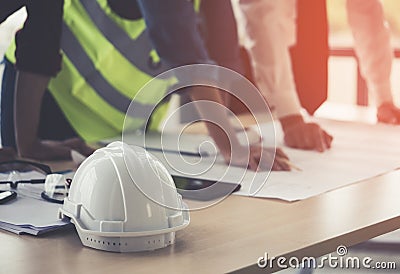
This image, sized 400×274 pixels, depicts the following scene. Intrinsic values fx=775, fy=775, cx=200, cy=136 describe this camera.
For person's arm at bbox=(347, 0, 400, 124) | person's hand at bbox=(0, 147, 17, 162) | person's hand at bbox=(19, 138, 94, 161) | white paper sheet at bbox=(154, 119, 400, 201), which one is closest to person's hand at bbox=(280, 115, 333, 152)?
white paper sheet at bbox=(154, 119, 400, 201)

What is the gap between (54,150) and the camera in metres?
1.21

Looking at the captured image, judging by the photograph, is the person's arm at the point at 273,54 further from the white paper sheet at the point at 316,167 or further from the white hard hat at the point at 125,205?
the white hard hat at the point at 125,205

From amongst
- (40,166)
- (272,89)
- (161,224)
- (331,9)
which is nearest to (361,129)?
(272,89)

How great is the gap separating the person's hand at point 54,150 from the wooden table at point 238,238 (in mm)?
346

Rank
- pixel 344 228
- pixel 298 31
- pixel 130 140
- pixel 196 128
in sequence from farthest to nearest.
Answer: pixel 298 31 < pixel 196 128 < pixel 130 140 < pixel 344 228

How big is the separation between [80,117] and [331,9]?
2.03 ft

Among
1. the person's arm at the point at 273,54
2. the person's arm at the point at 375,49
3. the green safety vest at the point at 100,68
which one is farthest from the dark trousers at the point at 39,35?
the person's arm at the point at 375,49

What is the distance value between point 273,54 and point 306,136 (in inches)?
9.1

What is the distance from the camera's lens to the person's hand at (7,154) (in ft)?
3.93

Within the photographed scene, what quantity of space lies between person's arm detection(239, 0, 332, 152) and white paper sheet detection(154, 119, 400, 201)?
0.16 feet

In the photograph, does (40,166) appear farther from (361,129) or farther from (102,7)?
(361,129)

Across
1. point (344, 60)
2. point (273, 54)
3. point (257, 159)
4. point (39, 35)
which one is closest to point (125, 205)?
point (257, 159)

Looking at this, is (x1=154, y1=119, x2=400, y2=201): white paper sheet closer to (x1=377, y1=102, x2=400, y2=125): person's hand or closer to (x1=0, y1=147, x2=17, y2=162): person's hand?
(x1=377, y1=102, x2=400, y2=125): person's hand

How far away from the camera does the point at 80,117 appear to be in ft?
4.52
